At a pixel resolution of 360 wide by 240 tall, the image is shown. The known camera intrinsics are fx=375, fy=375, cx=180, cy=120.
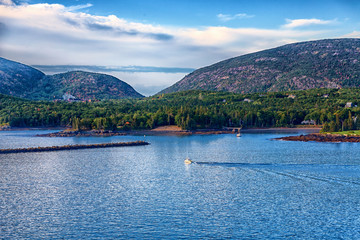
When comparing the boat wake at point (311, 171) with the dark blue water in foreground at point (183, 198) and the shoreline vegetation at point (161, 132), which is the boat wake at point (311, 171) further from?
the shoreline vegetation at point (161, 132)

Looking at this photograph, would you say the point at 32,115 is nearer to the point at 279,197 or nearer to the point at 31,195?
the point at 31,195

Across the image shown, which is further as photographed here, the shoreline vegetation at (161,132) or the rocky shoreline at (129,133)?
the shoreline vegetation at (161,132)

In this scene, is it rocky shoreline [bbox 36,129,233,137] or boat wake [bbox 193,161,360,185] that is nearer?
boat wake [bbox 193,161,360,185]

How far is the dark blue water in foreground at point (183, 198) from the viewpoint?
119ft

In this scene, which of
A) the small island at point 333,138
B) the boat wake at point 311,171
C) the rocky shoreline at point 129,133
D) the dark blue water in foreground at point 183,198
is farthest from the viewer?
the rocky shoreline at point 129,133

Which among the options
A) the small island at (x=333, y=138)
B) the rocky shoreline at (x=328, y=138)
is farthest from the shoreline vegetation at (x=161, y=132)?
the rocky shoreline at (x=328, y=138)

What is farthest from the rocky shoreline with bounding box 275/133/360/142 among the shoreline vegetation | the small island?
the shoreline vegetation

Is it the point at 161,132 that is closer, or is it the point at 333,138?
the point at 333,138

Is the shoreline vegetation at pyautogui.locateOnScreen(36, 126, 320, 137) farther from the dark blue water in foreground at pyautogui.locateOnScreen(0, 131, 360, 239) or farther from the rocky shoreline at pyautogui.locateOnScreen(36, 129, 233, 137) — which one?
the dark blue water in foreground at pyautogui.locateOnScreen(0, 131, 360, 239)

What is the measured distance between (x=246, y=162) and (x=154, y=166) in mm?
18541

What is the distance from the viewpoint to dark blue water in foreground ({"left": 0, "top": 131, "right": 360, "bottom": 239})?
3631 centimetres

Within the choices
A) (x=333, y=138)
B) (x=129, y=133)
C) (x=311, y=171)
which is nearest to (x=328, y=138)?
(x=333, y=138)

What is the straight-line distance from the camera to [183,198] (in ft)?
156

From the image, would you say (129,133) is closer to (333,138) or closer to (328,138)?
(328,138)
